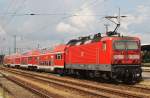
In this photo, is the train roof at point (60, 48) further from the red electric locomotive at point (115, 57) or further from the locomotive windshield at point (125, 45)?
the locomotive windshield at point (125, 45)

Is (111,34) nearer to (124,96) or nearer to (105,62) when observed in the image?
(105,62)

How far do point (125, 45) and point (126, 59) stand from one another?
1035mm

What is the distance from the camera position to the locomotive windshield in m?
26.5

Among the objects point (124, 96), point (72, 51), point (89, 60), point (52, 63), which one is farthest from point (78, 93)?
point (52, 63)

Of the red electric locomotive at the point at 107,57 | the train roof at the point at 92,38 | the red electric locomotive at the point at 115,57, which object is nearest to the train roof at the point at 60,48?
the train roof at the point at 92,38

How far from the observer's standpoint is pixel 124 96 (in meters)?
18.8

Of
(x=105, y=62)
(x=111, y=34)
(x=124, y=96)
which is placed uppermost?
(x=111, y=34)

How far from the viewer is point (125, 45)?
88.1ft

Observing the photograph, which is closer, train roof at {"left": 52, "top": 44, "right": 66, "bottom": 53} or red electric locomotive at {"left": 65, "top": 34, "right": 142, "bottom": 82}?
red electric locomotive at {"left": 65, "top": 34, "right": 142, "bottom": 82}

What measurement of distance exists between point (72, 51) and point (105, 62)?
8949 millimetres

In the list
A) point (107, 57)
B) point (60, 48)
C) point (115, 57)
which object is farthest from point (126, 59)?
point (60, 48)

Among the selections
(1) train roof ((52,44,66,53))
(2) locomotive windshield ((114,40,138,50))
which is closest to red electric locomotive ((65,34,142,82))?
(2) locomotive windshield ((114,40,138,50))

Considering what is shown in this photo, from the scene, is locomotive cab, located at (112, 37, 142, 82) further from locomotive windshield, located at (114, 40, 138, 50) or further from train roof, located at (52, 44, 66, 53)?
train roof, located at (52, 44, 66, 53)

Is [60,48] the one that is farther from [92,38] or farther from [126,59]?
[126,59]
